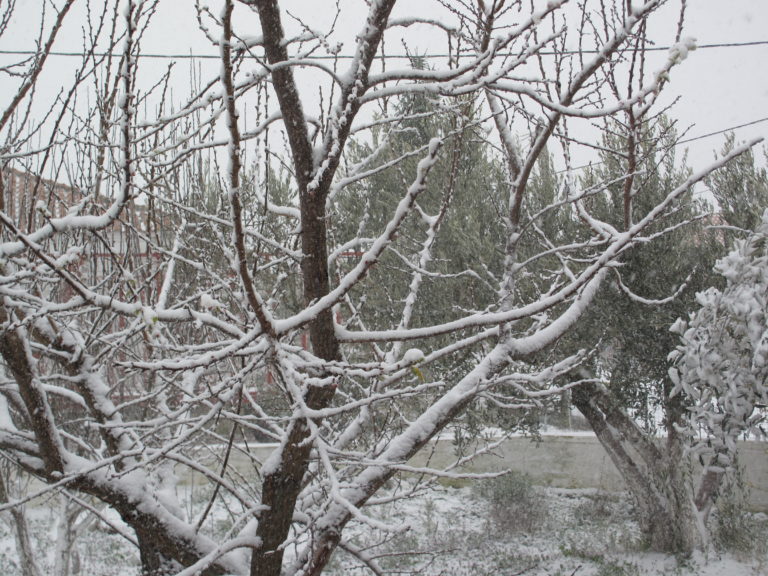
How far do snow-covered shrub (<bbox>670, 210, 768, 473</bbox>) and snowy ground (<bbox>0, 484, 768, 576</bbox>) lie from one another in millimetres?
2657

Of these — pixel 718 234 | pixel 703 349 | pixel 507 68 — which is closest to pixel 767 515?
pixel 718 234

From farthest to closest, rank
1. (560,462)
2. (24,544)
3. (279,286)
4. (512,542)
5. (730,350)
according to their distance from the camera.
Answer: (560,462) < (512,542) < (24,544) < (730,350) < (279,286)

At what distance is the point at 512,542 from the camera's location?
289 inches

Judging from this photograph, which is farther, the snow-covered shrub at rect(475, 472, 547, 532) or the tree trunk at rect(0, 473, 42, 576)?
the snow-covered shrub at rect(475, 472, 547, 532)

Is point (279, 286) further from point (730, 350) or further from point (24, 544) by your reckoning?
point (24, 544)

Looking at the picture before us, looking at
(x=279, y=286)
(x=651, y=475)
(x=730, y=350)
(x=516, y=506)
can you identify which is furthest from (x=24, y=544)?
(x=651, y=475)

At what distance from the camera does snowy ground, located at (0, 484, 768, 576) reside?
627 cm

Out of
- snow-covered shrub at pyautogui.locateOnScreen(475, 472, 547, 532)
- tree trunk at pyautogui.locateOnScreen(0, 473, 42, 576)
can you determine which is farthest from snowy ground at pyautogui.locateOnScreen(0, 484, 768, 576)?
tree trunk at pyautogui.locateOnScreen(0, 473, 42, 576)

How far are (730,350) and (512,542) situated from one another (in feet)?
14.7

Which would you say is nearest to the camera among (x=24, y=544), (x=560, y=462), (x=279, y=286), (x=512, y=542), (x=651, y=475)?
(x=279, y=286)

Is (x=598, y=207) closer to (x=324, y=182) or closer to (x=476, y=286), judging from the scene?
(x=476, y=286)

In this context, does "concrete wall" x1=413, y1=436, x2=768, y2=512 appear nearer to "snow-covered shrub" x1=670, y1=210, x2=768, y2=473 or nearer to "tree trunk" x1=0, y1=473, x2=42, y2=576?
"snow-covered shrub" x1=670, y1=210, x2=768, y2=473

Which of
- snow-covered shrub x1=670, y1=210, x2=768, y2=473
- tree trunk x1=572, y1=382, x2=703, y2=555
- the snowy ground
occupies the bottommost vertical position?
the snowy ground

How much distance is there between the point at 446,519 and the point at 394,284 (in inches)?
136
